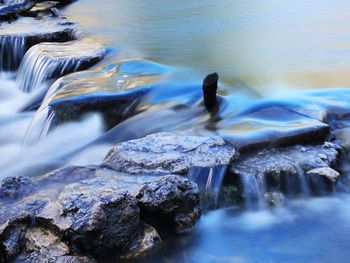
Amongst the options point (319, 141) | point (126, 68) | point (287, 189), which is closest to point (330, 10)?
point (126, 68)

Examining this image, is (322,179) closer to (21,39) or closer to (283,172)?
(283,172)

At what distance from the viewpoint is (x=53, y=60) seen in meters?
8.34

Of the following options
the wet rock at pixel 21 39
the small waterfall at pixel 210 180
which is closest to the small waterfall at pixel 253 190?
the small waterfall at pixel 210 180

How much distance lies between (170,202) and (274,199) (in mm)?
1060

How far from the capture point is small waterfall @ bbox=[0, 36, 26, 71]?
32.2ft

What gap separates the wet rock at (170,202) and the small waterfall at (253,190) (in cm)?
52

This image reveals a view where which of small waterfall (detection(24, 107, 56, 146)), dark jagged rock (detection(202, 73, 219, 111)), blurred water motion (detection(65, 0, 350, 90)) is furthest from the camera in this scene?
blurred water motion (detection(65, 0, 350, 90))

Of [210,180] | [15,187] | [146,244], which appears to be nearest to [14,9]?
[15,187]

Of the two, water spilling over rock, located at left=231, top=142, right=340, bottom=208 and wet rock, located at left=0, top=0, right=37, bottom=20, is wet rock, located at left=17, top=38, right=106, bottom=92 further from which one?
water spilling over rock, located at left=231, top=142, right=340, bottom=208

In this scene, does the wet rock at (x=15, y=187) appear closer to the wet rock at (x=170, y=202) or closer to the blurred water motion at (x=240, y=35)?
the wet rock at (x=170, y=202)

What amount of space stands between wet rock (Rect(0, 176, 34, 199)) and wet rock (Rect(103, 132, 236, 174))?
728mm

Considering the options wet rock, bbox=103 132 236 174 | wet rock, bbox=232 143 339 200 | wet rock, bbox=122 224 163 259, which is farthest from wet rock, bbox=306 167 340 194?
wet rock, bbox=122 224 163 259

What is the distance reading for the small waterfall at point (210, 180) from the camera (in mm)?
4422

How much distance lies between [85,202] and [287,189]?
1.89m
